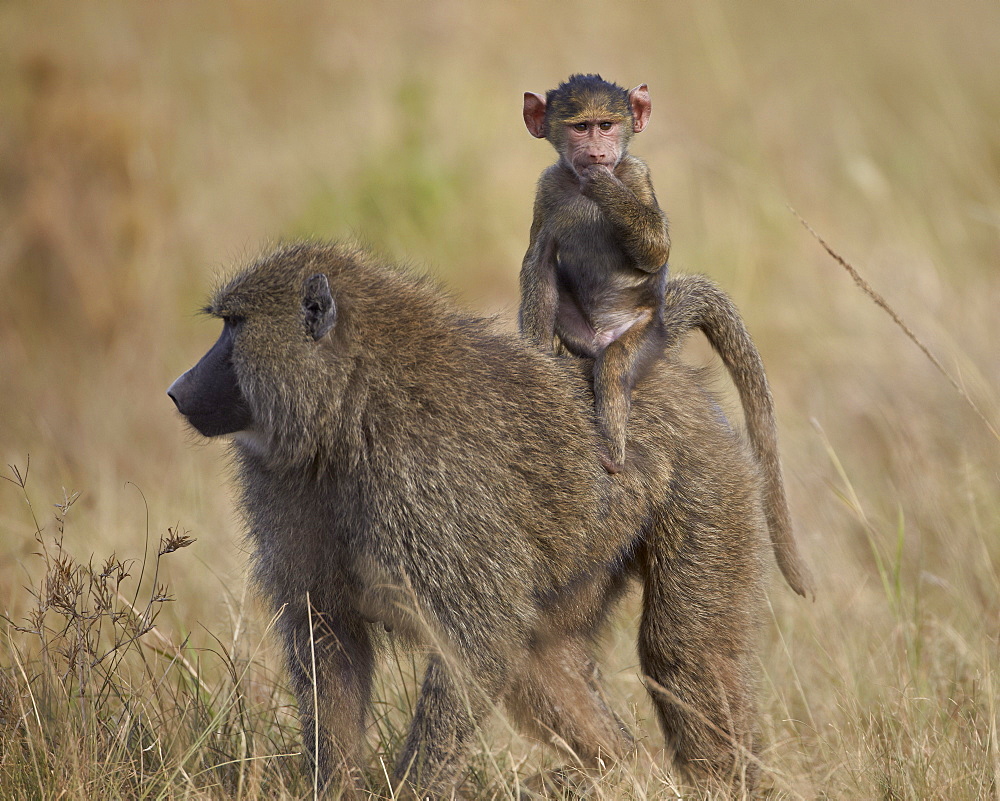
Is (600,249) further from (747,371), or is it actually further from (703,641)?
(703,641)

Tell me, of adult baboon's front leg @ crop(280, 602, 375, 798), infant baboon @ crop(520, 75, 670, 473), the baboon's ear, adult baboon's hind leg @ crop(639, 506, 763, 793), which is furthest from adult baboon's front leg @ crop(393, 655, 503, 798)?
the baboon's ear

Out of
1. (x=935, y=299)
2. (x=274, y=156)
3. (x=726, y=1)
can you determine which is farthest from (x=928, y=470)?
(x=726, y=1)

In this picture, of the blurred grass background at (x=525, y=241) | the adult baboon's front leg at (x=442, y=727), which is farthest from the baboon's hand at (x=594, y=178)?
the adult baboon's front leg at (x=442, y=727)

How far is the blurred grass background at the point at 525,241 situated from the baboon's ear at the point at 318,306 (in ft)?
2.39

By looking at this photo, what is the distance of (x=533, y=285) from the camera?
295cm

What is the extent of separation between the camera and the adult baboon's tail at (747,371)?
10.4ft

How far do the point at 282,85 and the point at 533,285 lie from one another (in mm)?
8541

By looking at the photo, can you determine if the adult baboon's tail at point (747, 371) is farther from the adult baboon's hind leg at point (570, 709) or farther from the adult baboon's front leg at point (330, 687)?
the adult baboon's front leg at point (330, 687)

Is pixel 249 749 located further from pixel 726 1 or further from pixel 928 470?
pixel 726 1

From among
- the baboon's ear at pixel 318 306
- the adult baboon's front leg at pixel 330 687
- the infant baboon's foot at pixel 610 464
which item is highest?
the baboon's ear at pixel 318 306

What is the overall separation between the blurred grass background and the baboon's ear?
728mm

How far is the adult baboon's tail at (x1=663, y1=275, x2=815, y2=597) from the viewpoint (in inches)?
125

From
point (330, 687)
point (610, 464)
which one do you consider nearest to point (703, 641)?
point (610, 464)

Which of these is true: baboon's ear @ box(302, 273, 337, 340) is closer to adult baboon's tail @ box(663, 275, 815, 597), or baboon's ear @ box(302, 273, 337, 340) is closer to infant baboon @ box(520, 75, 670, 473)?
infant baboon @ box(520, 75, 670, 473)
